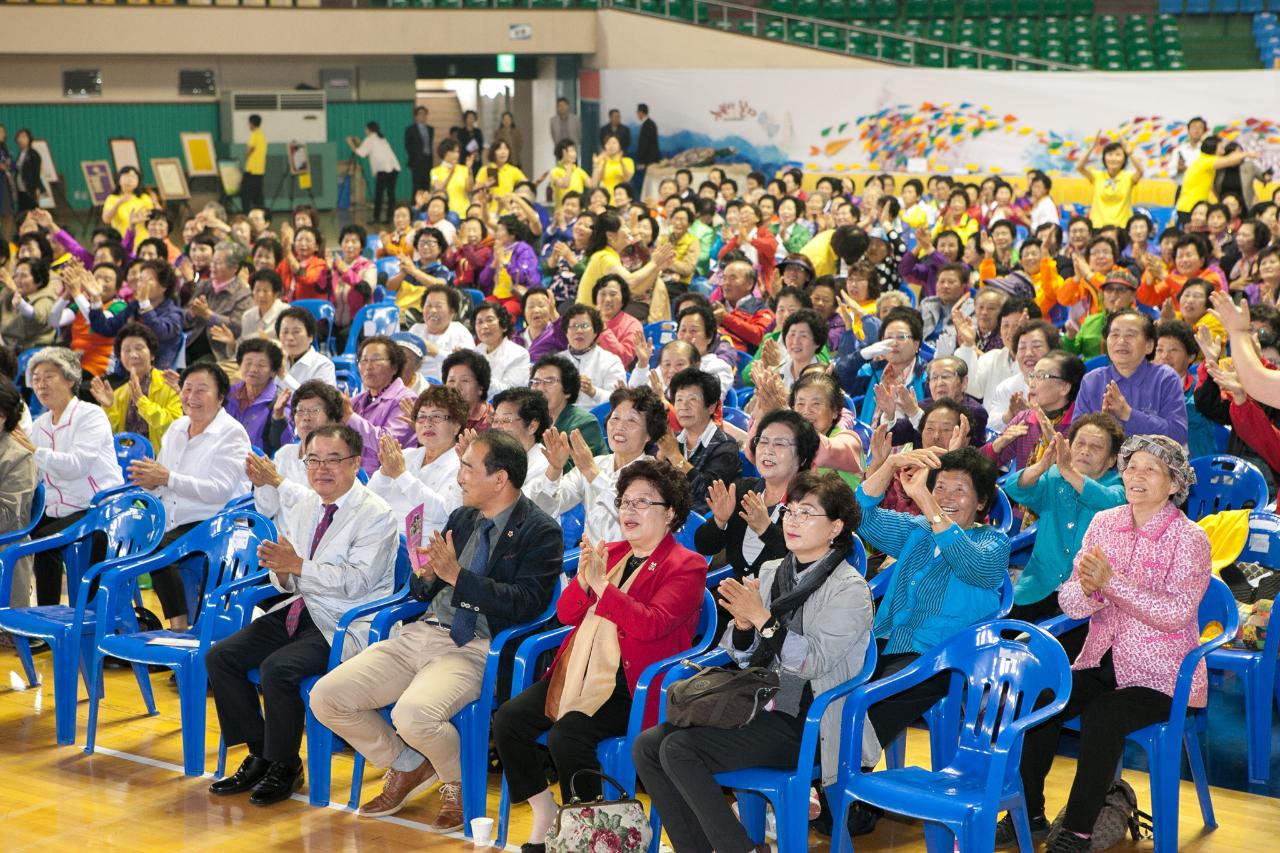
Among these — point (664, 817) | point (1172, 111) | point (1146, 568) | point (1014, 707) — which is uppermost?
→ point (1172, 111)

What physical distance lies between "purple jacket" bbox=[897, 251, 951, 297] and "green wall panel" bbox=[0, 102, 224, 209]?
472 inches

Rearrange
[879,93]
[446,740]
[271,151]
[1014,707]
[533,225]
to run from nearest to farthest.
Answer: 1. [1014,707]
2. [446,740]
3. [533,225]
4. [879,93]
5. [271,151]

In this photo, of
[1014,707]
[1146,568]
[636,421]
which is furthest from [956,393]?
[1014,707]

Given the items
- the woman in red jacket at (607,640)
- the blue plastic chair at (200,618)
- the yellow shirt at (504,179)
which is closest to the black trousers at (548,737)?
the woman in red jacket at (607,640)

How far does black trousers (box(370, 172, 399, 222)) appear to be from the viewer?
19008 millimetres

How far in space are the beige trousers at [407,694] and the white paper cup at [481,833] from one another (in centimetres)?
18

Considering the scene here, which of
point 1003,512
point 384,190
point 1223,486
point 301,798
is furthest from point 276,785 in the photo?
point 384,190

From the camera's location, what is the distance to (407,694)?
4348 millimetres

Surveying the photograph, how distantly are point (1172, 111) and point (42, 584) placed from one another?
12742mm

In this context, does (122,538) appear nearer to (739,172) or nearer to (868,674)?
(868,674)

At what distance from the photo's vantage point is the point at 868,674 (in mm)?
3969

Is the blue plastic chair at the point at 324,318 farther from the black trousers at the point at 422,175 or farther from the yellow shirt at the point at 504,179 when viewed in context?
the black trousers at the point at 422,175

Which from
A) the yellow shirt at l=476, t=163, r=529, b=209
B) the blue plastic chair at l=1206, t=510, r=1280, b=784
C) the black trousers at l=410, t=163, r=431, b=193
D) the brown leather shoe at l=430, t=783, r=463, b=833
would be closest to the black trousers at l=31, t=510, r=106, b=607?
the brown leather shoe at l=430, t=783, r=463, b=833

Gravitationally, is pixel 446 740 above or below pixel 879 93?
below
